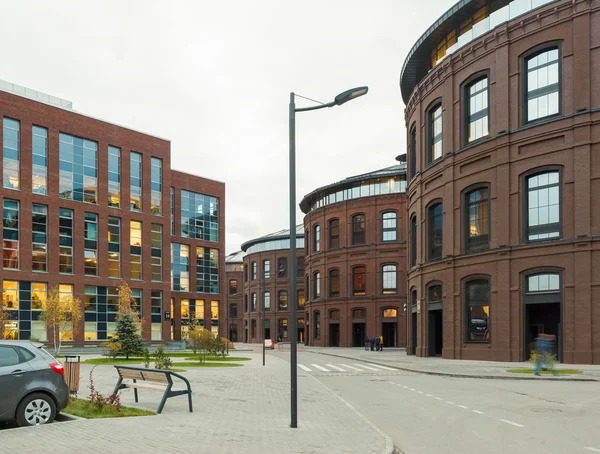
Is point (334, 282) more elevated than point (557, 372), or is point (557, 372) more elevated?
point (334, 282)

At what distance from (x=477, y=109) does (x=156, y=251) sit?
37.1 metres

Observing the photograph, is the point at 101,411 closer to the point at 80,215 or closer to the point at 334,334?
the point at 80,215

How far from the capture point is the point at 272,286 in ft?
306

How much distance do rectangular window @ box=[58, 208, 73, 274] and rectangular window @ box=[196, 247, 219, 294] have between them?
21.8 metres

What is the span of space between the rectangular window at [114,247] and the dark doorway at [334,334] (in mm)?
23512

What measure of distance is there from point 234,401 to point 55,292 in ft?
116

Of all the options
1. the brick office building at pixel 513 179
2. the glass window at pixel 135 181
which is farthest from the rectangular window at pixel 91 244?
the brick office building at pixel 513 179

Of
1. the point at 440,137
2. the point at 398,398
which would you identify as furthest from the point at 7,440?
the point at 440,137

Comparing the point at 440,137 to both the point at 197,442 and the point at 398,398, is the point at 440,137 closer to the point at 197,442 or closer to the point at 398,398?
the point at 398,398

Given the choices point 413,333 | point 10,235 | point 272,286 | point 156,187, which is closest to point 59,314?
point 10,235

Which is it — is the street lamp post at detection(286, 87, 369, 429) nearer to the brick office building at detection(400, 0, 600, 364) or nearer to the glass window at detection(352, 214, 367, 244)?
the brick office building at detection(400, 0, 600, 364)

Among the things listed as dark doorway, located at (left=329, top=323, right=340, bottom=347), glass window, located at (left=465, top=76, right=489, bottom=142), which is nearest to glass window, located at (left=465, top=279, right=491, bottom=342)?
glass window, located at (left=465, top=76, right=489, bottom=142)

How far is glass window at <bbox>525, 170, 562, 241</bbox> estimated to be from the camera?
30109mm

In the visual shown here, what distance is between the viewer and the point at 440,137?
38250mm
